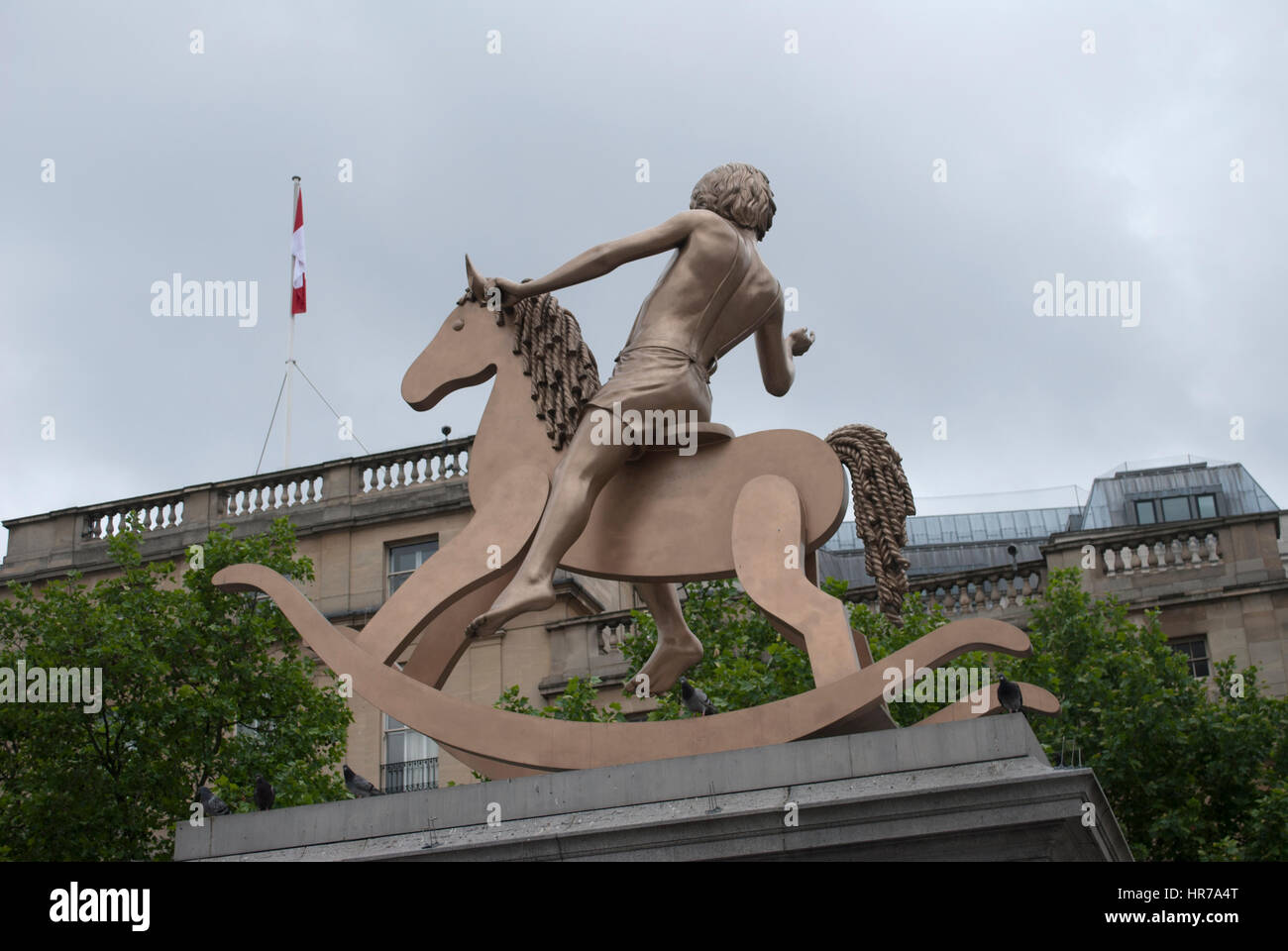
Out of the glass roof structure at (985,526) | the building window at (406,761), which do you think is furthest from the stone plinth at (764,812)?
the glass roof structure at (985,526)

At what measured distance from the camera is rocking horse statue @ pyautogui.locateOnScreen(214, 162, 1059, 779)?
10.4m

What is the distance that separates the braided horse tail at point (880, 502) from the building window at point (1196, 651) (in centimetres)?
1882

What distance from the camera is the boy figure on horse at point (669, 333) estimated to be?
11.1 metres

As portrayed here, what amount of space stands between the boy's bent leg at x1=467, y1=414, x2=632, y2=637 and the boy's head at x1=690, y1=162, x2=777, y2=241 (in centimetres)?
185

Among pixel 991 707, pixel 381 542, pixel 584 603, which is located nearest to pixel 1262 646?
pixel 584 603

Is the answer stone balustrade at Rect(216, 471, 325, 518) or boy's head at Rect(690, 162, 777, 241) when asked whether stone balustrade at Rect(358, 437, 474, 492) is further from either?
boy's head at Rect(690, 162, 777, 241)

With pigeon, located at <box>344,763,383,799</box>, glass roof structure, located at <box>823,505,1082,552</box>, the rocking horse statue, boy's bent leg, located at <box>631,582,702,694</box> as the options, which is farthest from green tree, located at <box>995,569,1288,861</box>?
glass roof structure, located at <box>823,505,1082,552</box>

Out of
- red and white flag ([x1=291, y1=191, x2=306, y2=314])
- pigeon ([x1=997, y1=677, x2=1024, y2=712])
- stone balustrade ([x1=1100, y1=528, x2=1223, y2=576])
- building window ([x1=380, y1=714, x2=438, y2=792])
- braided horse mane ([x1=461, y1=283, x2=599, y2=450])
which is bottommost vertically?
pigeon ([x1=997, y1=677, x2=1024, y2=712])

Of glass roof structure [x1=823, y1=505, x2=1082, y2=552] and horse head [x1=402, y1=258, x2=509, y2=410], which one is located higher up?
glass roof structure [x1=823, y1=505, x2=1082, y2=552]

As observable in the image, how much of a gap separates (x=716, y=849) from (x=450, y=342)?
4655 millimetres

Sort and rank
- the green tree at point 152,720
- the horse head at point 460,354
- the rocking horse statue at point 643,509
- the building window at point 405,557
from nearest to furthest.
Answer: the rocking horse statue at point 643,509 → the horse head at point 460,354 → the green tree at point 152,720 → the building window at point 405,557

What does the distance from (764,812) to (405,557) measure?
2311 cm

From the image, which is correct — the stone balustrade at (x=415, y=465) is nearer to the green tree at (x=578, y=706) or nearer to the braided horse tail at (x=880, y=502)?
the green tree at (x=578, y=706)
